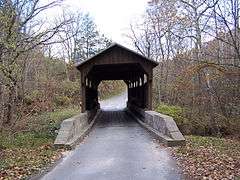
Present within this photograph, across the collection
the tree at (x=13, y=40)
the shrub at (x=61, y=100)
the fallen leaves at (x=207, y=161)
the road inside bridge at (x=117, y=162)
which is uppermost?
the tree at (x=13, y=40)

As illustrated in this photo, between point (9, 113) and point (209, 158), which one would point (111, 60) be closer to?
point (9, 113)

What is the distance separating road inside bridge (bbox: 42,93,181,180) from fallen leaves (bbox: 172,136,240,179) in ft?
1.06

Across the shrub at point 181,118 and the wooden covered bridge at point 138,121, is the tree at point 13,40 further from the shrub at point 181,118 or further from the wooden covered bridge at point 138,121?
the shrub at point 181,118

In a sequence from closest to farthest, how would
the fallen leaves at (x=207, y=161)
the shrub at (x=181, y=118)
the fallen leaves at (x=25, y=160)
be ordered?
the fallen leaves at (x=207, y=161), the fallen leaves at (x=25, y=160), the shrub at (x=181, y=118)

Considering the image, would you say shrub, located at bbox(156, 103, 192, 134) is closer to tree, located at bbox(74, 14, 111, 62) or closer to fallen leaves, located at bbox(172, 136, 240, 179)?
fallen leaves, located at bbox(172, 136, 240, 179)

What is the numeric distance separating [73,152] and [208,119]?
973 cm

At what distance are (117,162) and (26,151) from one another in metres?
3.49

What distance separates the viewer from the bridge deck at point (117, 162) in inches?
299

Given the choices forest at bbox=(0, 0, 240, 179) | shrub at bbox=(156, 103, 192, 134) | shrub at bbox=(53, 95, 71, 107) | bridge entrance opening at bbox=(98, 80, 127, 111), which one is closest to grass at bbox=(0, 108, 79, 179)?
forest at bbox=(0, 0, 240, 179)

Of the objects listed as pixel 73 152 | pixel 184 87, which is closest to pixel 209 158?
pixel 73 152

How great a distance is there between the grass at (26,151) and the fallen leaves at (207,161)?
3615mm

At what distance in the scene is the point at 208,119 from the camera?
18109 mm

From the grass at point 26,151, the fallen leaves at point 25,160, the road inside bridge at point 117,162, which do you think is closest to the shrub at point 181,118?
the road inside bridge at point 117,162

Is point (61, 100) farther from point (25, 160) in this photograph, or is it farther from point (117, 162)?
point (117, 162)
